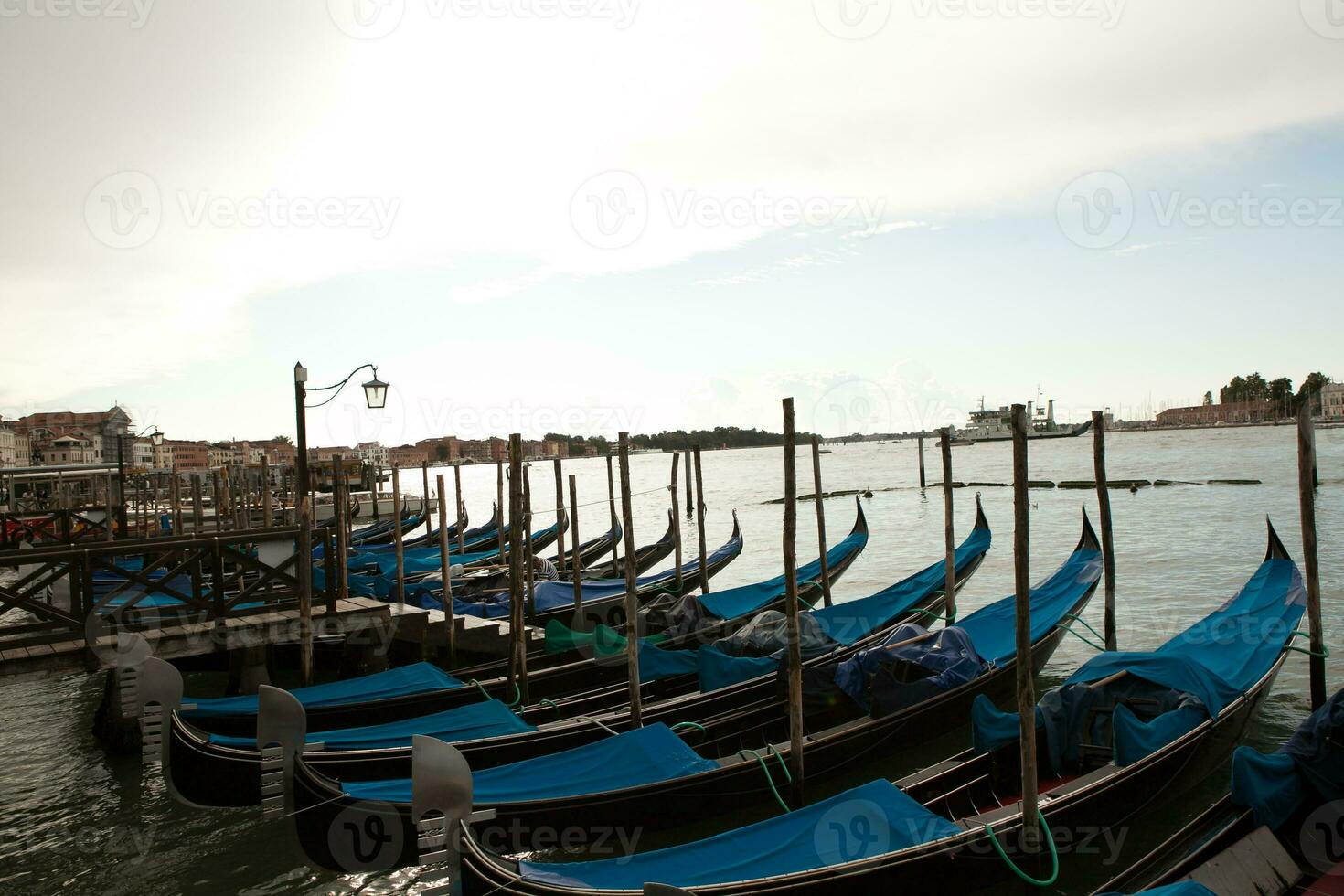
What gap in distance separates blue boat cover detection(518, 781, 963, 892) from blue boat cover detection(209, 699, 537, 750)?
208cm

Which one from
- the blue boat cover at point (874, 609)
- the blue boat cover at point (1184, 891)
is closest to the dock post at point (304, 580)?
the blue boat cover at point (874, 609)

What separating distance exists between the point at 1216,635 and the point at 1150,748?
2.37 metres

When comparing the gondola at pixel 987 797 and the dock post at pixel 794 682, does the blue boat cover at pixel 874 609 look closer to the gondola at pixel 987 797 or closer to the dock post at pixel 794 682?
the gondola at pixel 987 797

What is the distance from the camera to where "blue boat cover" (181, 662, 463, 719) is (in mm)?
6047

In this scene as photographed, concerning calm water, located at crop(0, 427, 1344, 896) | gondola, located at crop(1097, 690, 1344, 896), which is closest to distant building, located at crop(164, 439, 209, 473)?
calm water, located at crop(0, 427, 1344, 896)

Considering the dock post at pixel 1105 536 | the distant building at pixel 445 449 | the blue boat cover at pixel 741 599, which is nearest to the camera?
the dock post at pixel 1105 536

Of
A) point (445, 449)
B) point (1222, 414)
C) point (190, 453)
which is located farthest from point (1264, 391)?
point (190, 453)

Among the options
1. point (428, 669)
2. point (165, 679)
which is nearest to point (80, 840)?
point (165, 679)

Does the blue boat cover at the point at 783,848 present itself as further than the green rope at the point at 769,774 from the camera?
No

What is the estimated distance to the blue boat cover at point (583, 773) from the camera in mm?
4461

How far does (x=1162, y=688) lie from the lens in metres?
5.31

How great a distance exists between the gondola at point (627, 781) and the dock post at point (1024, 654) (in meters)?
1.54

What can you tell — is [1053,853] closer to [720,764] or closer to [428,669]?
[720,764]

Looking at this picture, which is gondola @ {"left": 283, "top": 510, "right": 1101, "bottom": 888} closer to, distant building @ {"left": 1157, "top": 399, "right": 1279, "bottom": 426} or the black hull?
the black hull
